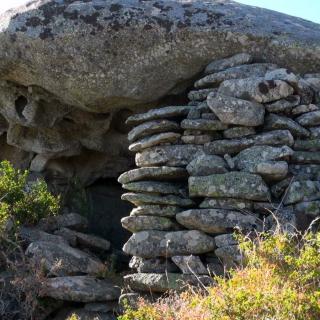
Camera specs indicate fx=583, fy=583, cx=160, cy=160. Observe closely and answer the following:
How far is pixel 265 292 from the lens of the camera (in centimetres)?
482

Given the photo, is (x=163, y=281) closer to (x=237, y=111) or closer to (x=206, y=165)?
(x=206, y=165)

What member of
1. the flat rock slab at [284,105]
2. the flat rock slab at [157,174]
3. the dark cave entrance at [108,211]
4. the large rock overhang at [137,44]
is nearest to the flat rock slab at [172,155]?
the flat rock slab at [157,174]

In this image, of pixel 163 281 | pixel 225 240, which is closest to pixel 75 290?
pixel 163 281

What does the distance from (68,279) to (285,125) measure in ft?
11.2

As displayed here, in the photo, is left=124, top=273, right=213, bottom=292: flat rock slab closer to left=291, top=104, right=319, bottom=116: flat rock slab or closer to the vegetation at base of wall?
the vegetation at base of wall

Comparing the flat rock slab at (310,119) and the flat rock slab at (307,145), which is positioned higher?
the flat rock slab at (310,119)

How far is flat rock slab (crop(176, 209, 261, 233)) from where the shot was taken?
22.7 feet

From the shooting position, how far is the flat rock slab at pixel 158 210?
7.39 m

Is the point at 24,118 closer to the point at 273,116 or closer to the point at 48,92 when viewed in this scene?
the point at 48,92

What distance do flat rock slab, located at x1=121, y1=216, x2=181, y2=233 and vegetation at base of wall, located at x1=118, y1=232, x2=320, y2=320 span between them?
148cm

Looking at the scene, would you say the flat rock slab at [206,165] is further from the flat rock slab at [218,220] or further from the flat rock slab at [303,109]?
the flat rock slab at [303,109]

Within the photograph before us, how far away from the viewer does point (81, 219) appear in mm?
9625

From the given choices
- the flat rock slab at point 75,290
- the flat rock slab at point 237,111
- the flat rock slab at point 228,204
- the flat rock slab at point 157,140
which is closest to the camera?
the flat rock slab at point 228,204

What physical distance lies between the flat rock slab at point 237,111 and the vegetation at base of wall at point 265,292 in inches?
80.9
